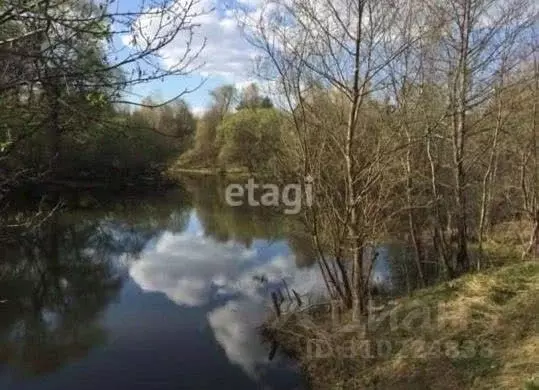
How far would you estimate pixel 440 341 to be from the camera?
6.81 meters

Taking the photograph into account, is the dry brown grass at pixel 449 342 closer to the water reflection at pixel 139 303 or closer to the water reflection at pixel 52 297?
the water reflection at pixel 139 303

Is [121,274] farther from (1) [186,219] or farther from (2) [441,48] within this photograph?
(1) [186,219]

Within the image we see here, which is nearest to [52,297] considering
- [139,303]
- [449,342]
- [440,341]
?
[139,303]

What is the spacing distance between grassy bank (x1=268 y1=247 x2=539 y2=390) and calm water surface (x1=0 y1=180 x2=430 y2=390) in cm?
85

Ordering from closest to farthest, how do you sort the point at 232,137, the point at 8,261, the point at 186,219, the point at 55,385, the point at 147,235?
the point at 55,385
the point at 8,261
the point at 147,235
the point at 186,219
the point at 232,137

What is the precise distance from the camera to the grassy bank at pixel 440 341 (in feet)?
19.4

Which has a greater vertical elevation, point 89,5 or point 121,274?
point 89,5

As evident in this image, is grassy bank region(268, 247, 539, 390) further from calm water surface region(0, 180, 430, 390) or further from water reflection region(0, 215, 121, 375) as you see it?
water reflection region(0, 215, 121, 375)

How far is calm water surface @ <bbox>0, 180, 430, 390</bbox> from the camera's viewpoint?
889 centimetres

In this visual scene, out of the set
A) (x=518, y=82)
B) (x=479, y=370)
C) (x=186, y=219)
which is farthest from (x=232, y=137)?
(x=479, y=370)

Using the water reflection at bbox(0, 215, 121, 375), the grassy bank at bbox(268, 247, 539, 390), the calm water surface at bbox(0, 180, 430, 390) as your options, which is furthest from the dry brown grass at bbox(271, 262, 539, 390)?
the water reflection at bbox(0, 215, 121, 375)

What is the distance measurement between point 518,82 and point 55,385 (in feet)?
31.4

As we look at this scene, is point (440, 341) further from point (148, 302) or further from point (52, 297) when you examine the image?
point (52, 297)

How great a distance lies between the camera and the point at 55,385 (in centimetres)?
852
